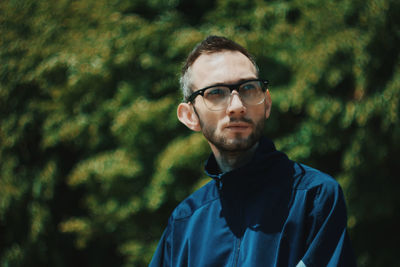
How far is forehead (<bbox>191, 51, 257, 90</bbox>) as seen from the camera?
1.38m

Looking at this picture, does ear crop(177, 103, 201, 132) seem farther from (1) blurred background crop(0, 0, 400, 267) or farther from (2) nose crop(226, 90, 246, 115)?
(1) blurred background crop(0, 0, 400, 267)

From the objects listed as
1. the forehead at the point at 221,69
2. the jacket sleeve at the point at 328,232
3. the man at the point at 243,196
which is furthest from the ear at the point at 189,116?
the jacket sleeve at the point at 328,232

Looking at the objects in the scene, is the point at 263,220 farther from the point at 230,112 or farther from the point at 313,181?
the point at 230,112

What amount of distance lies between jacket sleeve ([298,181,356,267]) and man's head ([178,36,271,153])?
320 mm

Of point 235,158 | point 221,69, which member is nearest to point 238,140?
point 235,158

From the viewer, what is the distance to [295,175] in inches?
52.2

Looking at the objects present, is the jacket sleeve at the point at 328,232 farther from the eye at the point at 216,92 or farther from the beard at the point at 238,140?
the eye at the point at 216,92

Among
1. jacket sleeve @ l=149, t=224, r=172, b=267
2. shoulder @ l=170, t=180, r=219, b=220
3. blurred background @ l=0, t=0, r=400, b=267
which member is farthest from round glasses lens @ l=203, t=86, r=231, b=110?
blurred background @ l=0, t=0, r=400, b=267

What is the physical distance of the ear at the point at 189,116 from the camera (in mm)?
1543

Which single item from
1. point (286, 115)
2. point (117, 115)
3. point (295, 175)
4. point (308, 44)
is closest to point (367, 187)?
point (286, 115)

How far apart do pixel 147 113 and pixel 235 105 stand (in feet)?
7.01

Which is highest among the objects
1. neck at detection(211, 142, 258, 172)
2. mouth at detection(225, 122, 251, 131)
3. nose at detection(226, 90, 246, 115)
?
nose at detection(226, 90, 246, 115)

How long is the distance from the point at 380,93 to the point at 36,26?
3365 millimetres

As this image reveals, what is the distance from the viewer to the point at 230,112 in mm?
1334
